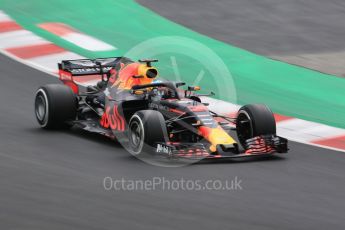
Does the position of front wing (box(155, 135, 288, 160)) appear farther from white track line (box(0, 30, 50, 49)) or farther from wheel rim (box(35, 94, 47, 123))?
white track line (box(0, 30, 50, 49))

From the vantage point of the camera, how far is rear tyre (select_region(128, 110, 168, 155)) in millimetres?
10438

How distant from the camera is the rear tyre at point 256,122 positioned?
11.0m

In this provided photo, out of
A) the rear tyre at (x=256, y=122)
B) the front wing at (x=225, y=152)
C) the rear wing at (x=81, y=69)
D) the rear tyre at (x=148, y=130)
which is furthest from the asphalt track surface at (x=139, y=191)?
the rear wing at (x=81, y=69)

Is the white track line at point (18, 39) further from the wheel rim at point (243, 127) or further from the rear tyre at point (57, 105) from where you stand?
the wheel rim at point (243, 127)

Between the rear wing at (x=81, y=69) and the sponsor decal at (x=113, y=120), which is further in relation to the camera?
the rear wing at (x=81, y=69)

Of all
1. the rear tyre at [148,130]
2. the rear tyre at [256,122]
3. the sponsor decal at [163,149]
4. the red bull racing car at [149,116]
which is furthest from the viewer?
the rear tyre at [256,122]

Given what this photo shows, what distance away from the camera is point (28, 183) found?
9.35 metres

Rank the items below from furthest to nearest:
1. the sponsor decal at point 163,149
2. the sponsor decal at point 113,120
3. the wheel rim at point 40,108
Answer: the wheel rim at point 40,108 < the sponsor decal at point 113,120 < the sponsor decal at point 163,149

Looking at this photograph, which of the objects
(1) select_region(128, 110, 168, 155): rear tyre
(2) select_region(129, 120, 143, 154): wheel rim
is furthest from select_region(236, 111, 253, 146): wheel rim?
(2) select_region(129, 120, 143, 154): wheel rim

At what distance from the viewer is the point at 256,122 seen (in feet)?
36.3

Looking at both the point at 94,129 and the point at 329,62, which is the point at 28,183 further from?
the point at 329,62

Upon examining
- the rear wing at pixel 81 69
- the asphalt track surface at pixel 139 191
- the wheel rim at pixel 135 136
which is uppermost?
the rear wing at pixel 81 69

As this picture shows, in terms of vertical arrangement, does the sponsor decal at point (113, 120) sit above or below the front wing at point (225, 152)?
above

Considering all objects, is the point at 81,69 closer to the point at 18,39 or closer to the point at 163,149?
the point at 163,149
